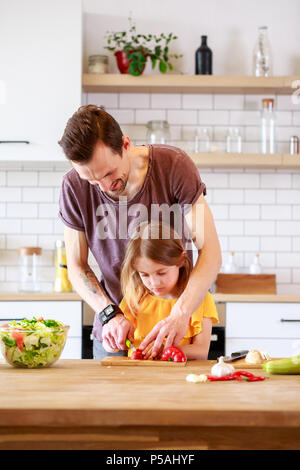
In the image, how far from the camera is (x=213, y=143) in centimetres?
454

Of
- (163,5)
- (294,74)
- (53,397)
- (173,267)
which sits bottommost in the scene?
(53,397)

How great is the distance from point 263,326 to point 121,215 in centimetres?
173

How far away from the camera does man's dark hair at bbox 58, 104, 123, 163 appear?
1.99 metres

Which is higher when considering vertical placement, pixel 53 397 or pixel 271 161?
pixel 271 161

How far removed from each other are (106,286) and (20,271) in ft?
6.32

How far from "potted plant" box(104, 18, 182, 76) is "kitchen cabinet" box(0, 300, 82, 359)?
1.54 m

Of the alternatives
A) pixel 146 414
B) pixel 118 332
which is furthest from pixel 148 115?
pixel 146 414

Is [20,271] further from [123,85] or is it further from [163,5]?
[163,5]

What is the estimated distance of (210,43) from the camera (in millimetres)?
4555

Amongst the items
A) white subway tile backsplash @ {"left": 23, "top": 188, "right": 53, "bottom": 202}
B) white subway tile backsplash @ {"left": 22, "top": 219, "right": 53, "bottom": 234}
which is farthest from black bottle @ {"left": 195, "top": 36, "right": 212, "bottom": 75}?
white subway tile backsplash @ {"left": 22, "top": 219, "right": 53, "bottom": 234}

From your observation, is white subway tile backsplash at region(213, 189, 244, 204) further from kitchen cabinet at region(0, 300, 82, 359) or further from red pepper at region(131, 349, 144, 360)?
red pepper at region(131, 349, 144, 360)

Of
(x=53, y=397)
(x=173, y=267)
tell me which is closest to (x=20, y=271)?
(x=173, y=267)

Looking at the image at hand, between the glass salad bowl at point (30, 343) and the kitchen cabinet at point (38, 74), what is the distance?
2.31 m
